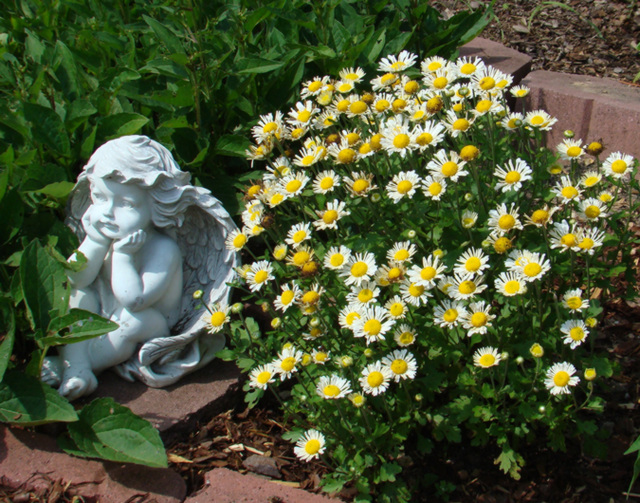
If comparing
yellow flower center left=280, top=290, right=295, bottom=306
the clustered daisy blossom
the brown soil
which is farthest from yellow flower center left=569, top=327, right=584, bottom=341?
the brown soil

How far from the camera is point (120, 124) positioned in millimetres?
3074

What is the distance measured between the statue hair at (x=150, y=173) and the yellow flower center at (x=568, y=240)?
1.41 m

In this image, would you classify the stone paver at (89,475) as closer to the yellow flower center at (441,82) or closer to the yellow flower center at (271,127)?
the yellow flower center at (271,127)

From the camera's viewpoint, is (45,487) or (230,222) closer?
(45,487)

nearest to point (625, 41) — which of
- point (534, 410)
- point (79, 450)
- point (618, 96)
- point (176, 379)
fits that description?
point (618, 96)

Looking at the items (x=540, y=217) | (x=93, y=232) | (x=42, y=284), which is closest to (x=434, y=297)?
(x=540, y=217)

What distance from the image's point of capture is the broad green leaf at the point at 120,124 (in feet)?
9.96

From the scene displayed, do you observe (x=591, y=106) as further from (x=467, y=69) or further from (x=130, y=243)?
(x=130, y=243)

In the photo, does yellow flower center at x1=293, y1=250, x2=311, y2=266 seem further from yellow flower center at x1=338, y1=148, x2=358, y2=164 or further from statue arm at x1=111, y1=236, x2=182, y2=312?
statue arm at x1=111, y1=236, x2=182, y2=312

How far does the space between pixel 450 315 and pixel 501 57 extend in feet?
8.75

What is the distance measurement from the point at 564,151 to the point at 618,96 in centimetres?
155

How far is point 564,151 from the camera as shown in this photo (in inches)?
103

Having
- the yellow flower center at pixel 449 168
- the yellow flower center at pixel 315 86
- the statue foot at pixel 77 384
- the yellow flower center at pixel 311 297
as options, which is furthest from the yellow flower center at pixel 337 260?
the statue foot at pixel 77 384

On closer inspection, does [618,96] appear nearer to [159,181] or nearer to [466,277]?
[466,277]
